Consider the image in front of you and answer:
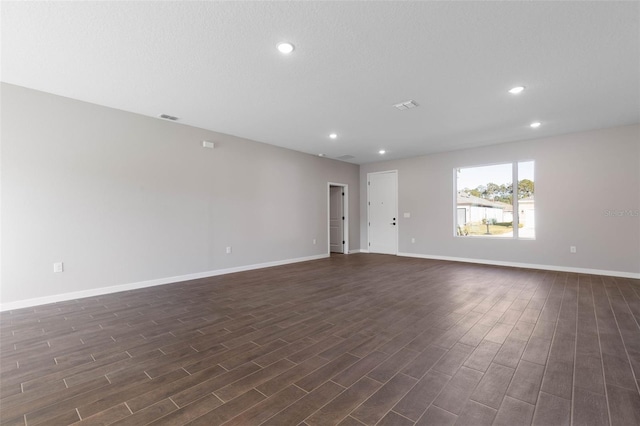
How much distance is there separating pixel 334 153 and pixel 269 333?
A: 528 cm

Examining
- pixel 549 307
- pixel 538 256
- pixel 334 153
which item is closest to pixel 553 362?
pixel 549 307

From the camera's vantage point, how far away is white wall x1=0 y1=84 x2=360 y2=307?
3518 millimetres

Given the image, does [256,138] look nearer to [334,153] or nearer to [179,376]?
[334,153]

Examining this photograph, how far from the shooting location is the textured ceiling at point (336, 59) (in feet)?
7.30

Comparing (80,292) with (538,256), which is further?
(538,256)

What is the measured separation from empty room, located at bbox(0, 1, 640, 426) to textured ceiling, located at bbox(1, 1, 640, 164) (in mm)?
25

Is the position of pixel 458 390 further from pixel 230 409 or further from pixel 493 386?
pixel 230 409

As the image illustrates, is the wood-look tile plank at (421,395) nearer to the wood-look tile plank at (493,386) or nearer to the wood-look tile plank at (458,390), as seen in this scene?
the wood-look tile plank at (458,390)

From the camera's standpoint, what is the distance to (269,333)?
2.72 m

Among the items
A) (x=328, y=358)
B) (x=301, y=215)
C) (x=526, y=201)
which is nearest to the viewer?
(x=328, y=358)

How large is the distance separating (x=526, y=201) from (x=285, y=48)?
5939mm

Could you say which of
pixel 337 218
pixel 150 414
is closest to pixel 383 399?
pixel 150 414

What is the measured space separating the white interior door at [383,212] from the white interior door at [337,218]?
875 mm

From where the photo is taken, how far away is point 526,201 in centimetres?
601
